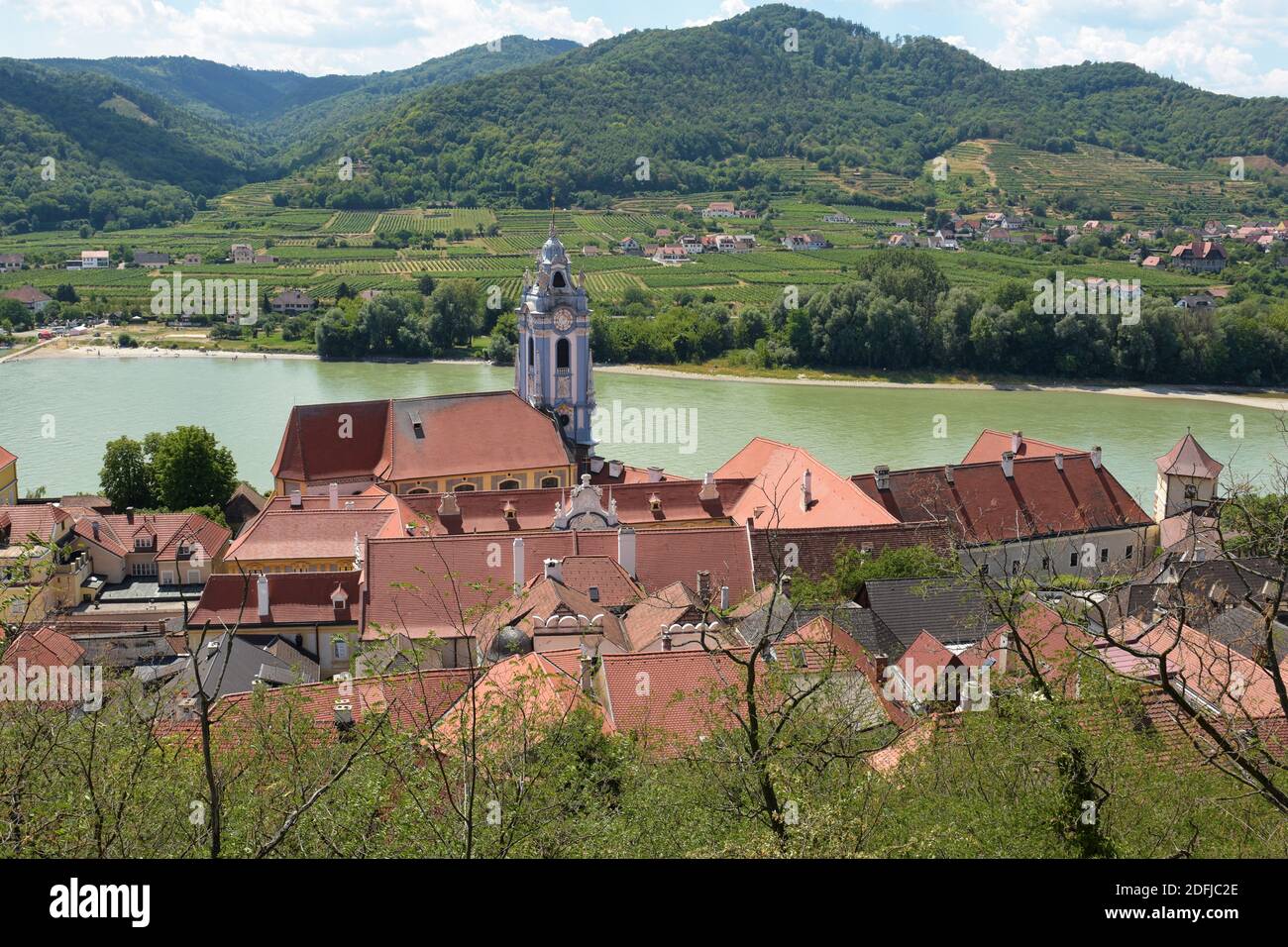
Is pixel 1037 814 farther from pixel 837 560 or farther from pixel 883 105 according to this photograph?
pixel 883 105

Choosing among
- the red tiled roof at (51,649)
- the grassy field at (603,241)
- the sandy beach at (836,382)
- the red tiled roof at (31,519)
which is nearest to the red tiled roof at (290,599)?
the red tiled roof at (51,649)

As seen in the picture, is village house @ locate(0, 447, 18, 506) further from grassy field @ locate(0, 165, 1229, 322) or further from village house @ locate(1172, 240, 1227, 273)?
village house @ locate(1172, 240, 1227, 273)

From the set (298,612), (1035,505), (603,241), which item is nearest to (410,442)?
(298,612)

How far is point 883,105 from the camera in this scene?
434 ft

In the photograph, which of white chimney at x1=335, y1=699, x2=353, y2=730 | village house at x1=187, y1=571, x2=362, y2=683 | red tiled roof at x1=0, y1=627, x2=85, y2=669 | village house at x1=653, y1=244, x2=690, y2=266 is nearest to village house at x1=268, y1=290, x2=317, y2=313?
village house at x1=653, y1=244, x2=690, y2=266

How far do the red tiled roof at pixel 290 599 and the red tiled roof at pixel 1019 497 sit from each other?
30.5ft

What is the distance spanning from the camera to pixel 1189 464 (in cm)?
2677

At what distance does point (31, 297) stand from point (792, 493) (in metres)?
56.4

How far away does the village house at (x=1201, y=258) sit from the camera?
78500 mm

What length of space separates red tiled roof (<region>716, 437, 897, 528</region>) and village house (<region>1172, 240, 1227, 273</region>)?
2400 inches

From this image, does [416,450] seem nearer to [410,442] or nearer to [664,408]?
[410,442]

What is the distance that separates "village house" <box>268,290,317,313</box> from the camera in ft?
219

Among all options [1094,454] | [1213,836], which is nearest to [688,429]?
[1094,454]

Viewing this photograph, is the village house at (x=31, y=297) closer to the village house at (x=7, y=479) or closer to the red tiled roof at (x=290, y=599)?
the village house at (x=7, y=479)
